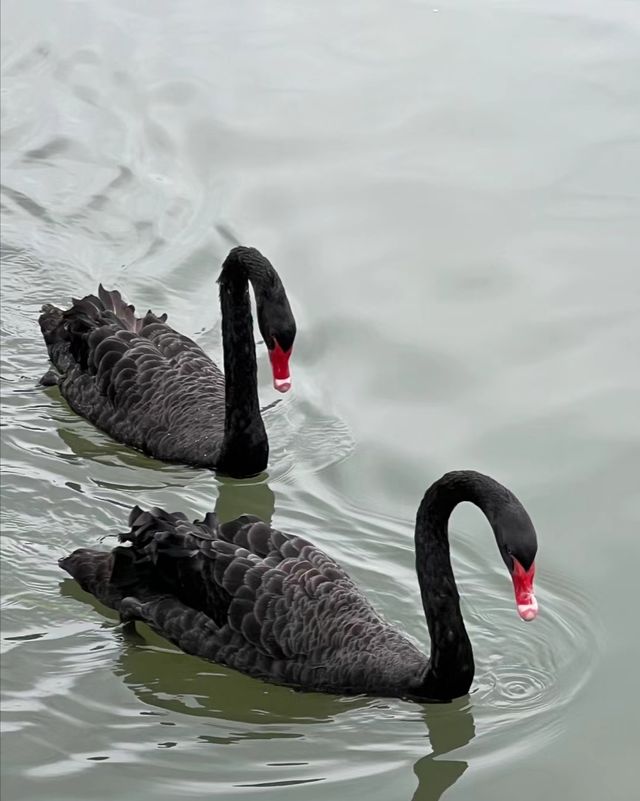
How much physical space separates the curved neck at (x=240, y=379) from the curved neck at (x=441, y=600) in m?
1.63

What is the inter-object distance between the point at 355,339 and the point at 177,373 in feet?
3.23

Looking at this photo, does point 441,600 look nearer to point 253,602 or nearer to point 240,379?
point 253,602

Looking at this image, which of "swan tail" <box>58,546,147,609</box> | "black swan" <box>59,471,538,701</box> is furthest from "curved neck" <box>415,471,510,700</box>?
"swan tail" <box>58,546,147,609</box>

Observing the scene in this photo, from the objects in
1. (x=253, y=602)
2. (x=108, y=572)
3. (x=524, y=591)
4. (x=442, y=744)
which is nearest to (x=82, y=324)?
(x=108, y=572)

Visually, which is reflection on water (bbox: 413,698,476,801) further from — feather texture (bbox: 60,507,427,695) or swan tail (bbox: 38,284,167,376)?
swan tail (bbox: 38,284,167,376)

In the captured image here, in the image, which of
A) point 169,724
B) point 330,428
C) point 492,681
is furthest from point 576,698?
point 330,428

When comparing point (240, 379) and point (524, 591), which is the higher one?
point (240, 379)

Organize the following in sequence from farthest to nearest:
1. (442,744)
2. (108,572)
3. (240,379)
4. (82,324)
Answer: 1. (82,324)
2. (240,379)
3. (108,572)
4. (442,744)

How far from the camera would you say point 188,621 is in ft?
17.4

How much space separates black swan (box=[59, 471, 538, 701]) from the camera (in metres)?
4.93

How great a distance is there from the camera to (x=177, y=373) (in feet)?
22.8

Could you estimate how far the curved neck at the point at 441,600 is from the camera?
4.89m

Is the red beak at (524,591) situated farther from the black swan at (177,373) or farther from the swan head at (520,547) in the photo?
the black swan at (177,373)

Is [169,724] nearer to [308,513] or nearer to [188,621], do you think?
[188,621]
